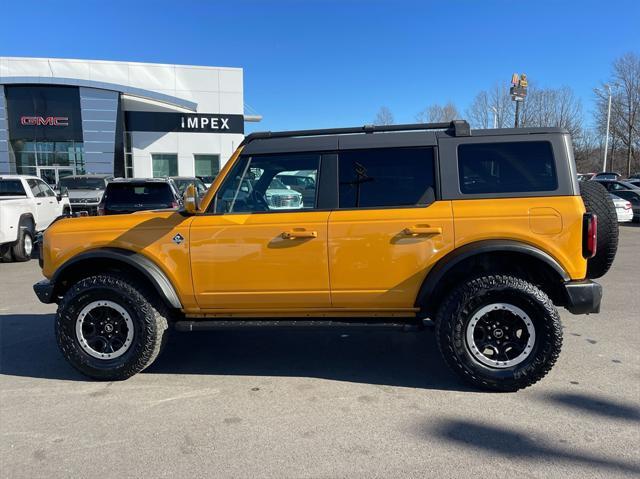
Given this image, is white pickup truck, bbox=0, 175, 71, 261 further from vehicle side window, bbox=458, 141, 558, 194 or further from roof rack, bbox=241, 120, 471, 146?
vehicle side window, bbox=458, 141, 558, 194

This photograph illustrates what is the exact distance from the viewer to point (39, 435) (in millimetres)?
3232

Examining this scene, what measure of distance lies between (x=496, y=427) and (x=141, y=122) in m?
30.2

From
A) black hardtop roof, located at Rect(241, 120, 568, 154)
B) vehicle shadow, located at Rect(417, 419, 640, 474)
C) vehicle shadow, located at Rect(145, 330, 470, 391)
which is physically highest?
black hardtop roof, located at Rect(241, 120, 568, 154)

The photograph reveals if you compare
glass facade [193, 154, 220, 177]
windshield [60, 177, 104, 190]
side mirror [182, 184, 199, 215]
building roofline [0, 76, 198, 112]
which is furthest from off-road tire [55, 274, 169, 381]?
glass facade [193, 154, 220, 177]

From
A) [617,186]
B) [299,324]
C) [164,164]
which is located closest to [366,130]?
[299,324]

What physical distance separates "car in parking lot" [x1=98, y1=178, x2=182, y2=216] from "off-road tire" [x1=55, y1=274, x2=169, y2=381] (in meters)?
5.28

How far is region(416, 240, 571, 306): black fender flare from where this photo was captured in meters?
3.60

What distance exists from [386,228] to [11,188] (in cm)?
1107

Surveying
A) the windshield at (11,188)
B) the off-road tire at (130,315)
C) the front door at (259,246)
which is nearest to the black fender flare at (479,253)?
the front door at (259,246)

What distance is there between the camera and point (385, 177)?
3924mm

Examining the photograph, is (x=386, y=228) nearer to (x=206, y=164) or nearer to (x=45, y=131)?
(x=206, y=164)

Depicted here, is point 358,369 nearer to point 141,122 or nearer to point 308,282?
point 308,282

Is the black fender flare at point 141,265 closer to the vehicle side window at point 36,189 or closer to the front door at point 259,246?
the front door at point 259,246

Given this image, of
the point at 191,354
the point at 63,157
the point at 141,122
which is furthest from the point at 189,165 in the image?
the point at 191,354
